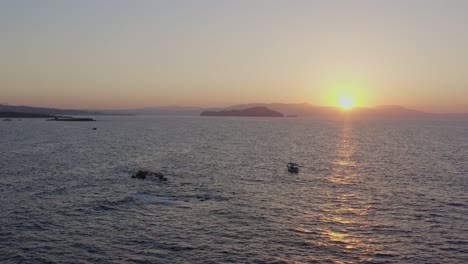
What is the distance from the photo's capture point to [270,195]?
64.2m

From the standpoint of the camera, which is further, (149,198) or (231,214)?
(149,198)

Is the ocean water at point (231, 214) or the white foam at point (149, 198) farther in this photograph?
the white foam at point (149, 198)

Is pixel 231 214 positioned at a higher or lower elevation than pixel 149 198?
lower

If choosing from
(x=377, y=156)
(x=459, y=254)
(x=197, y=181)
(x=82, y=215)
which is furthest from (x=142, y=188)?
(x=377, y=156)

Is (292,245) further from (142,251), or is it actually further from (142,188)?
(142,188)

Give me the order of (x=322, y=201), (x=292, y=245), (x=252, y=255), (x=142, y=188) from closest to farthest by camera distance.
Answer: (x=252, y=255) < (x=292, y=245) < (x=322, y=201) < (x=142, y=188)

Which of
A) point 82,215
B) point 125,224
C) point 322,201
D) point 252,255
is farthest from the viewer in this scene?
point 322,201

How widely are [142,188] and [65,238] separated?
25.6 metres

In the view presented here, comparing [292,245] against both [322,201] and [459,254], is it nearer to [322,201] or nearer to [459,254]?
[459,254]

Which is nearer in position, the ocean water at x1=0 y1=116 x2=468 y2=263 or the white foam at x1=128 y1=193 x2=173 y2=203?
the ocean water at x1=0 y1=116 x2=468 y2=263

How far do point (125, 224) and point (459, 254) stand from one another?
35149mm

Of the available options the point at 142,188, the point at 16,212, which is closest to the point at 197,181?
the point at 142,188

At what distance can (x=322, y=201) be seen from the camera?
60562 millimetres

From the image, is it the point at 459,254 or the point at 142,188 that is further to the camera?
the point at 142,188
